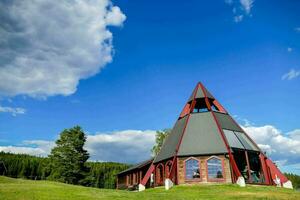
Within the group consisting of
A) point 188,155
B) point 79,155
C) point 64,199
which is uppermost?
point 79,155

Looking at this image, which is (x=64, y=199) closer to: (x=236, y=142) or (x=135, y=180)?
(x=236, y=142)

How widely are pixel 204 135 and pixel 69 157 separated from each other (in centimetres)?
3129

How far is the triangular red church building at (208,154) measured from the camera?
28875 millimetres

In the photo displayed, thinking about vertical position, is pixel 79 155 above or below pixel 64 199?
above

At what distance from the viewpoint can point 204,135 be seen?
1244 inches

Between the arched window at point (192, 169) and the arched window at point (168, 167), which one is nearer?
the arched window at point (192, 169)

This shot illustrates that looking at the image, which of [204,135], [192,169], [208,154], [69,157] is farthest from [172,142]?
[69,157]

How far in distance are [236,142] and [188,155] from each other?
5.38 m

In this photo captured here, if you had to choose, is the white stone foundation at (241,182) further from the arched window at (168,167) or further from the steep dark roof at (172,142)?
the arched window at (168,167)

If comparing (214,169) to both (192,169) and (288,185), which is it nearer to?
(192,169)

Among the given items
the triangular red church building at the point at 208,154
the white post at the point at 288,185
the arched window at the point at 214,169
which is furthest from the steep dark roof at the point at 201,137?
the white post at the point at 288,185

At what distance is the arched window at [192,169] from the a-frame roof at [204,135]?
797mm

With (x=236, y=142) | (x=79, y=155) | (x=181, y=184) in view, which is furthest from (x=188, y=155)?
(x=79, y=155)

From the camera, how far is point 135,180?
45.6 metres
